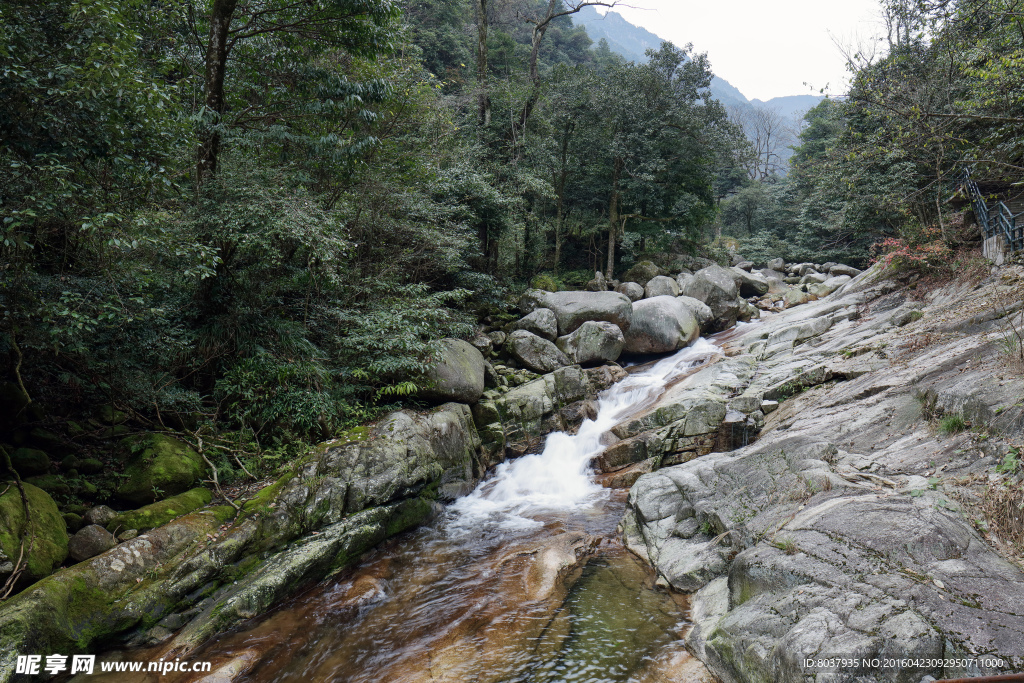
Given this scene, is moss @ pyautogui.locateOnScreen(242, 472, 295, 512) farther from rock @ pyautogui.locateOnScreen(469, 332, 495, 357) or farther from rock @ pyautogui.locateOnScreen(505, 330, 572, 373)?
rock @ pyautogui.locateOnScreen(505, 330, 572, 373)

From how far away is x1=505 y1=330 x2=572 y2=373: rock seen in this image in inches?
539

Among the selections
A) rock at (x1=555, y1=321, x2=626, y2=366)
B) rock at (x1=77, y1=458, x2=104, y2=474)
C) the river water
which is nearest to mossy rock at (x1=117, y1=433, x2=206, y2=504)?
rock at (x1=77, y1=458, x2=104, y2=474)

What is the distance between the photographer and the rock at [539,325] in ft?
49.8

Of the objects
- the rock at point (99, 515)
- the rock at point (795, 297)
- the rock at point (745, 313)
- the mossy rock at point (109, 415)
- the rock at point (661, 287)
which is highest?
the rock at point (661, 287)

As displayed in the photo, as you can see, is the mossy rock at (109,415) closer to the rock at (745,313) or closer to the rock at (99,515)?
the rock at (99,515)

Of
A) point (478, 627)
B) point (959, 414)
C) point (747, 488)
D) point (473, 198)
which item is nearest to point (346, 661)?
point (478, 627)

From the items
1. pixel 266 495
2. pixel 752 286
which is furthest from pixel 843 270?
pixel 266 495

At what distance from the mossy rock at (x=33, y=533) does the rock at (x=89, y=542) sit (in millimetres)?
87

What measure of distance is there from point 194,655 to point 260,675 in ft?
2.62

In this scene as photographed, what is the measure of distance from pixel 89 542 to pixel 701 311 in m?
17.8

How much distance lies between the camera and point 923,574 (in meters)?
3.66

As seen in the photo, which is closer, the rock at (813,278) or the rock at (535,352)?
the rock at (535,352)

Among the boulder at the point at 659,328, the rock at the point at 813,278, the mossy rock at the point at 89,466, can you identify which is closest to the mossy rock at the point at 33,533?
the mossy rock at the point at 89,466

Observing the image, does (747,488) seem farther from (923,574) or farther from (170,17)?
(170,17)
